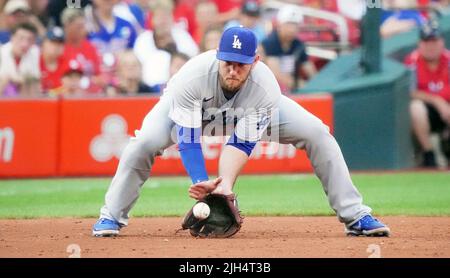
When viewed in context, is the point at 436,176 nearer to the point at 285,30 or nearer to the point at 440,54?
the point at 440,54

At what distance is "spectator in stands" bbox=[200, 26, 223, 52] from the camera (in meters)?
15.1

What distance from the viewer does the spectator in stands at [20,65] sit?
15.3m

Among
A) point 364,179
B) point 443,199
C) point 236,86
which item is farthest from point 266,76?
point 364,179

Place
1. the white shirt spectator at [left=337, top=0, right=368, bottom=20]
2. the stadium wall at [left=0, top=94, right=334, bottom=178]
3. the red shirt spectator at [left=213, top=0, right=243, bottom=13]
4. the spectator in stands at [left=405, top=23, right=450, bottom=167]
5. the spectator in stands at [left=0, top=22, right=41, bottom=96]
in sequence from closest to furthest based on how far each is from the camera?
the stadium wall at [left=0, top=94, right=334, bottom=178]
the spectator in stands at [left=405, top=23, right=450, bottom=167]
the spectator in stands at [left=0, top=22, right=41, bottom=96]
the white shirt spectator at [left=337, top=0, right=368, bottom=20]
the red shirt spectator at [left=213, top=0, right=243, bottom=13]

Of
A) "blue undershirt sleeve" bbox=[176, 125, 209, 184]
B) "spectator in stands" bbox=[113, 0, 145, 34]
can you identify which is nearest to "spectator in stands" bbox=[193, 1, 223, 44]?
"spectator in stands" bbox=[113, 0, 145, 34]

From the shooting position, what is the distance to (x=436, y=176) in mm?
13883

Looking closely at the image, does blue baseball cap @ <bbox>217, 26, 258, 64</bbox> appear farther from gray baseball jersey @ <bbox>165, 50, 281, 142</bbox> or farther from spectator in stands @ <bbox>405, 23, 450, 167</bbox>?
spectator in stands @ <bbox>405, 23, 450, 167</bbox>

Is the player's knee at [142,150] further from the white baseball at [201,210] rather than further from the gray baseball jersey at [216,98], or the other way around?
the white baseball at [201,210]

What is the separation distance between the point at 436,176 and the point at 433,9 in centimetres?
354

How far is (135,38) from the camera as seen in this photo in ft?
52.6

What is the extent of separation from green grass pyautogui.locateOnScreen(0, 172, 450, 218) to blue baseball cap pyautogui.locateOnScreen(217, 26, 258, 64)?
9.86 ft

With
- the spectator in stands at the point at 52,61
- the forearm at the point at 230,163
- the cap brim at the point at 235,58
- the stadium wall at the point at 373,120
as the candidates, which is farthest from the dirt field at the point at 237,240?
the spectator in stands at the point at 52,61

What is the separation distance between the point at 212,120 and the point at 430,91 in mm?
8240
